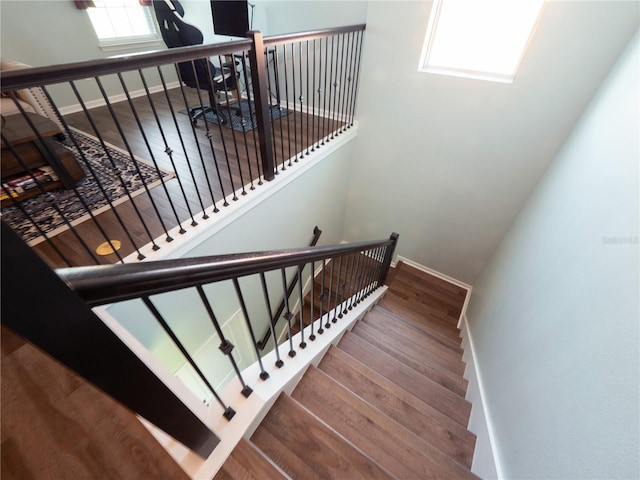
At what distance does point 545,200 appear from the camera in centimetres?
229

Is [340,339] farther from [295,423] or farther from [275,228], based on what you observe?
[275,228]

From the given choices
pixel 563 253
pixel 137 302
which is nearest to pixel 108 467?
pixel 137 302

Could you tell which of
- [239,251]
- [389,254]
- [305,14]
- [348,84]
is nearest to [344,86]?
[348,84]

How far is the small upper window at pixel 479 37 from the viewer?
7.86ft

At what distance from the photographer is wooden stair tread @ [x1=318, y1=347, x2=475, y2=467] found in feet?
5.49

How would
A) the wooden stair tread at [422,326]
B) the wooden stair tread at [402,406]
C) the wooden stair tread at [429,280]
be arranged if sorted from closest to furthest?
the wooden stair tread at [402,406] → the wooden stair tread at [422,326] → the wooden stair tread at [429,280]

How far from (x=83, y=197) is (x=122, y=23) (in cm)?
335

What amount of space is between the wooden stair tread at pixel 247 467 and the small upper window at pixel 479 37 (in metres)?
3.33

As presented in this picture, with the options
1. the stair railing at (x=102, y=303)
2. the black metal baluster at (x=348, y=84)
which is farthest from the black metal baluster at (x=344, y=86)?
the stair railing at (x=102, y=303)

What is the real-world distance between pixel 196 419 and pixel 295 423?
→ 59cm

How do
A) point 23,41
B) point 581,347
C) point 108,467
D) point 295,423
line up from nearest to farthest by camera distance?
point 108,467 < point 581,347 < point 295,423 < point 23,41

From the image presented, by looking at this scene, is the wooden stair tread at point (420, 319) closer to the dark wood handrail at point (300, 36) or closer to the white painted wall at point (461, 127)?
the white painted wall at point (461, 127)

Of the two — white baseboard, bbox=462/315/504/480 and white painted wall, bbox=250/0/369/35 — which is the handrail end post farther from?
white painted wall, bbox=250/0/369/35

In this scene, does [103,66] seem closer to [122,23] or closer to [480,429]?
[480,429]
